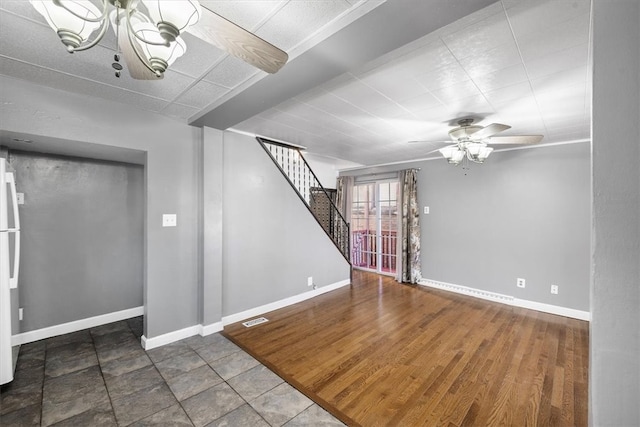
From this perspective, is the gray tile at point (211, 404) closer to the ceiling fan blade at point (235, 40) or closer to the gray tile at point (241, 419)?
the gray tile at point (241, 419)

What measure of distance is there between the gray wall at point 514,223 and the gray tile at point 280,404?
3.83 m

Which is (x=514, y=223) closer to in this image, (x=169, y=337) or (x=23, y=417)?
(x=169, y=337)

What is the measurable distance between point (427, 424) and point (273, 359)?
1.45 m

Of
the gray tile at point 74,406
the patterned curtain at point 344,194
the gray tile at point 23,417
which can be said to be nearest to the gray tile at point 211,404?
the gray tile at point 74,406

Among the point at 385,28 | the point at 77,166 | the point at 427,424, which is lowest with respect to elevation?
the point at 427,424

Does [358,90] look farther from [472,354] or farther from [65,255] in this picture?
[65,255]

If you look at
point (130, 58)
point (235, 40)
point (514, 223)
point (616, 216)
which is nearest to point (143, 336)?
point (130, 58)

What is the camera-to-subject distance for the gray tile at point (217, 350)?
2.63 m

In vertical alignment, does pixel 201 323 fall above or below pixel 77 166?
below

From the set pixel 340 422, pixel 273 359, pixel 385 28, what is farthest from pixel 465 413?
pixel 385 28

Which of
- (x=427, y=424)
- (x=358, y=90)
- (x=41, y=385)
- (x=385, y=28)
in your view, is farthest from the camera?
(x=358, y=90)

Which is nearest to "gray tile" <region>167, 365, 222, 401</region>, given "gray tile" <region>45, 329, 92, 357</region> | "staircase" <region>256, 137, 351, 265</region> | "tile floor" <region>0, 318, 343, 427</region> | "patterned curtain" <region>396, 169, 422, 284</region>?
"tile floor" <region>0, 318, 343, 427</region>

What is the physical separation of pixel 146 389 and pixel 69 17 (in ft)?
8.28

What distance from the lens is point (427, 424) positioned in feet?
6.00
